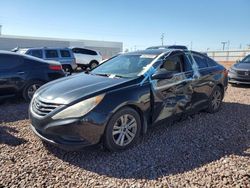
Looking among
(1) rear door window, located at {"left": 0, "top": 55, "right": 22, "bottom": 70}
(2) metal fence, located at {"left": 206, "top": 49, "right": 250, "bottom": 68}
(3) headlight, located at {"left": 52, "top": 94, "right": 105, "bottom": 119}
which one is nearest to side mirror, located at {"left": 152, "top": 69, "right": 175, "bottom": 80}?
(3) headlight, located at {"left": 52, "top": 94, "right": 105, "bottom": 119}

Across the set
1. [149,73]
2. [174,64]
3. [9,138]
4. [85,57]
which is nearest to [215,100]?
[174,64]

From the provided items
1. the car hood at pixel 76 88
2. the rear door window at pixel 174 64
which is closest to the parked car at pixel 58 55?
the car hood at pixel 76 88

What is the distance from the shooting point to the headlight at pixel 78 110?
3.52 metres

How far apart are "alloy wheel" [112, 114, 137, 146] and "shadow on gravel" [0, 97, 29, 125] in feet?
9.05

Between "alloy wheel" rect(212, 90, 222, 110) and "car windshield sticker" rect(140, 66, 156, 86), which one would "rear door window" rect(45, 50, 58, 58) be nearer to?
"alloy wheel" rect(212, 90, 222, 110)

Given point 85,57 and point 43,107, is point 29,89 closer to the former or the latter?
point 43,107

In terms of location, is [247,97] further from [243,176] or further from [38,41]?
[38,41]

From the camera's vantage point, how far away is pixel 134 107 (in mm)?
4070

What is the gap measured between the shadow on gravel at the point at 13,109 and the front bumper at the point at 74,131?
2347 millimetres

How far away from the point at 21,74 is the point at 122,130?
4193 mm

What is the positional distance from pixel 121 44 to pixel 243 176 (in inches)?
2458

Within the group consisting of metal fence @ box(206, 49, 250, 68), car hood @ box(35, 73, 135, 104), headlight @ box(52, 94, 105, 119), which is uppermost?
car hood @ box(35, 73, 135, 104)

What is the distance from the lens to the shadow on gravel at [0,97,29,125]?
5648 mm

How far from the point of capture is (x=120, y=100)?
3785 mm
